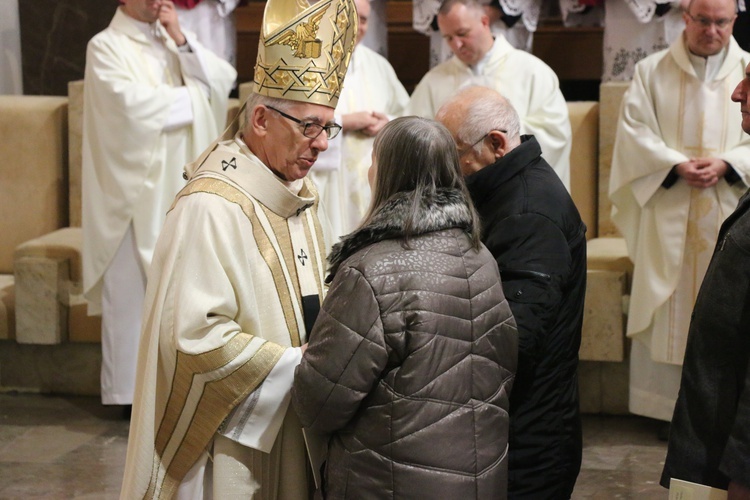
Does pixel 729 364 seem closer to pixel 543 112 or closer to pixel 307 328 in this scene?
pixel 307 328

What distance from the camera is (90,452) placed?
16.3 ft

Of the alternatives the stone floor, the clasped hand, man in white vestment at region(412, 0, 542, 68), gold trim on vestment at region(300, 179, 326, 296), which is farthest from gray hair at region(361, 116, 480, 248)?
man in white vestment at region(412, 0, 542, 68)

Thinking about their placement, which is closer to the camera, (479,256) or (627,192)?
(479,256)

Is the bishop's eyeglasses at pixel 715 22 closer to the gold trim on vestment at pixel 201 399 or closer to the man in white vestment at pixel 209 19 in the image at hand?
the man in white vestment at pixel 209 19

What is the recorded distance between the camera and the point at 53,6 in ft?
23.0

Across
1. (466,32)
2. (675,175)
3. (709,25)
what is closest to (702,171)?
(675,175)

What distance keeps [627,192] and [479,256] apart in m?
2.95

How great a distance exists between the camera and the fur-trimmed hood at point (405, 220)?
2.37m

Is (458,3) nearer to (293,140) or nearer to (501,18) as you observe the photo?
(501,18)

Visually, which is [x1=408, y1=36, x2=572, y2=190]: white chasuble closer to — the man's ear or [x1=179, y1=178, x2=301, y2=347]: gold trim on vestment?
the man's ear

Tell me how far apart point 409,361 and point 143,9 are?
342cm

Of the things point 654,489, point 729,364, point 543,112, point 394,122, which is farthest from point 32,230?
point 729,364

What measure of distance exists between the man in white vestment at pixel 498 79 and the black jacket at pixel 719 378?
2.87 m

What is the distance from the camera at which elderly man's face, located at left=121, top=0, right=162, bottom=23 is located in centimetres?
524
